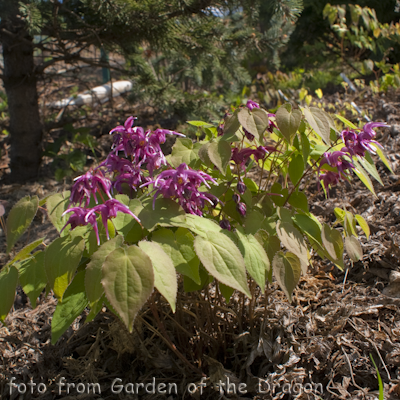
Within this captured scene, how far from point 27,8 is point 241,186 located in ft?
5.78

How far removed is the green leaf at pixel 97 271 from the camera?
0.73 meters

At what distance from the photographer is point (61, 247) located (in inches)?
32.1

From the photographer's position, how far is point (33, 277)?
90cm

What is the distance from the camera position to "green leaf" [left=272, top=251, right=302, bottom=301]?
0.94 m

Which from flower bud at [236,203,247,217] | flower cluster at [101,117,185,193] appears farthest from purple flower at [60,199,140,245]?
flower bud at [236,203,247,217]

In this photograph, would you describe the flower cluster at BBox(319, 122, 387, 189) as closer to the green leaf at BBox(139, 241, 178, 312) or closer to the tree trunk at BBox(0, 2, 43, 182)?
the green leaf at BBox(139, 241, 178, 312)

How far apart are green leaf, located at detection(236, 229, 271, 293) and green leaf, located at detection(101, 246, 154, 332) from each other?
29 cm

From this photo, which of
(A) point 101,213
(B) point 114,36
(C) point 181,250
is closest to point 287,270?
(C) point 181,250

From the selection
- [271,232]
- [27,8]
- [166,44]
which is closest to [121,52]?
[166,44]

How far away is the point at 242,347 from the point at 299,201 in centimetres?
62

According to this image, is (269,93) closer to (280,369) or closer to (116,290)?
(280,369)

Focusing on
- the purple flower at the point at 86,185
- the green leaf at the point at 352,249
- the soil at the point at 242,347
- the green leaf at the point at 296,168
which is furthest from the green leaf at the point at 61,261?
the green leaf at the point at 352,249

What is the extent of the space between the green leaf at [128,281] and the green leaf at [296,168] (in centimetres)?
63

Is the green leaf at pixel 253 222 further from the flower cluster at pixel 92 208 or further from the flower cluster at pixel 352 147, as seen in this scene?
the flower cluster at pixel 92 208
